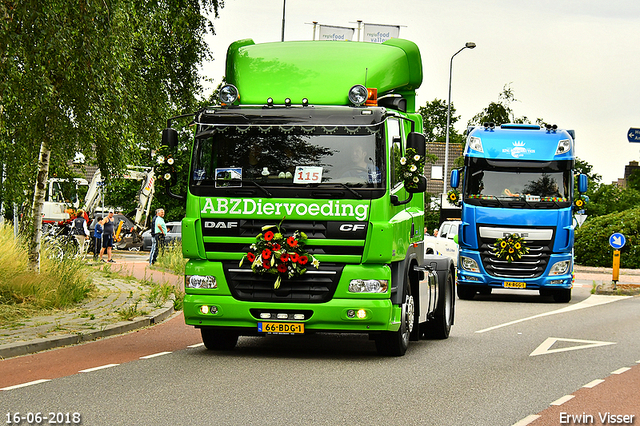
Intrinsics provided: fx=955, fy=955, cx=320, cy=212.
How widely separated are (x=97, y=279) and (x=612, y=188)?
Answer: 144 ft

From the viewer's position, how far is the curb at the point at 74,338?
11.0 m

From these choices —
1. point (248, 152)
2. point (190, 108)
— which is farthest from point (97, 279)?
point (248, 152)

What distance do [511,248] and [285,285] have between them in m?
10.8

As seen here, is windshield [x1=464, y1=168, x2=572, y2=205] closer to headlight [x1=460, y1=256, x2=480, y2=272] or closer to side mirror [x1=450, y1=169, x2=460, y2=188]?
side mirror [x1=450, y1=169, x2=460, y2=188]

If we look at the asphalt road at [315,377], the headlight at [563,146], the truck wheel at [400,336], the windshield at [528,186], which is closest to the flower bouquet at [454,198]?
the windshield at [528,186]

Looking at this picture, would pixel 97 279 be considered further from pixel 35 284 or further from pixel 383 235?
pixel 383 235

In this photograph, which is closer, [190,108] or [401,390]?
[401,390]

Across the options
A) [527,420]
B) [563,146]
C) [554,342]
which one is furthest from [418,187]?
[563,146]

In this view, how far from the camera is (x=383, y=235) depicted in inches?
409

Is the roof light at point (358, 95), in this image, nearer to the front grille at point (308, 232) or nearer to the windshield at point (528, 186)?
the front grille at point (308, 232)

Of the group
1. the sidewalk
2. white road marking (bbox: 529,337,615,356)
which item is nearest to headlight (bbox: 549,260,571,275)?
white road marking (bbox: 529,337,615,356)

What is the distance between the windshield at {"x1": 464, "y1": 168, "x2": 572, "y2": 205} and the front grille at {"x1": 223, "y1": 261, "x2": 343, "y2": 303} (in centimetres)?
1062

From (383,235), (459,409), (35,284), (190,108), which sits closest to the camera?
(459,409)

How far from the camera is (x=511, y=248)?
67.2 ft
